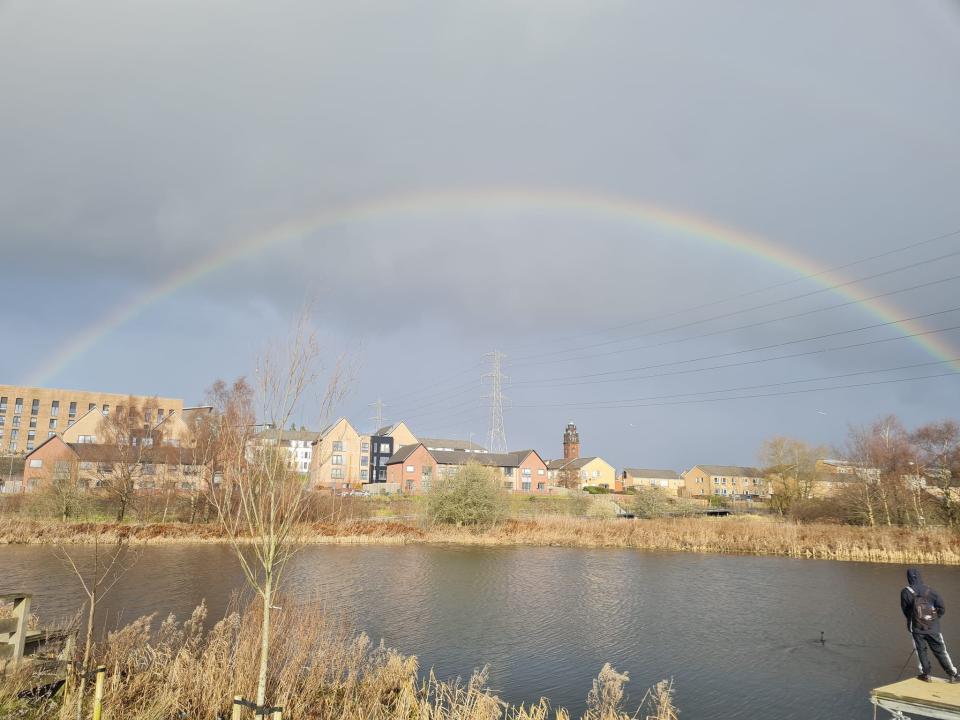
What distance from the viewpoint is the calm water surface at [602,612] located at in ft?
52.1

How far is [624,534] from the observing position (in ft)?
159

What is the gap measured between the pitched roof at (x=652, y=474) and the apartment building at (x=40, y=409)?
101343mm

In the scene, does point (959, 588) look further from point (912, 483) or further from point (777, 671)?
point (912, 483)

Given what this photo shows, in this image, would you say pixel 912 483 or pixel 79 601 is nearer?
pixel 79 601

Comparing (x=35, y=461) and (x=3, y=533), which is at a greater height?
(x=35, y=461)

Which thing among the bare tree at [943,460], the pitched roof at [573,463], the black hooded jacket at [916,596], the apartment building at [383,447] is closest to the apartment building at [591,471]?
the pitched roof at [573,463]

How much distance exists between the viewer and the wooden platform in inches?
408

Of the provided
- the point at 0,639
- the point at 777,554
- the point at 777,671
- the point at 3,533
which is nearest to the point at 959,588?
the point at 777,554

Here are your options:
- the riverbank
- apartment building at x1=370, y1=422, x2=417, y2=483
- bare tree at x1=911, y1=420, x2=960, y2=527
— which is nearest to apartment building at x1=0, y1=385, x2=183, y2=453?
apartment building at x1=370, y1=422, x2=417, y2=483

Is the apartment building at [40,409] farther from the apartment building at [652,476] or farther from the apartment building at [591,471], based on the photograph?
the apartment building at [652,476]

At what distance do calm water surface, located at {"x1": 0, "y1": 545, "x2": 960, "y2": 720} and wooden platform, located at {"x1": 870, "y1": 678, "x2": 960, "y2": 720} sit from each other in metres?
2.77

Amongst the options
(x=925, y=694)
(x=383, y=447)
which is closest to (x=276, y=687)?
(x=925, y=694)

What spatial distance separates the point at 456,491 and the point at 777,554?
24709 millimetres

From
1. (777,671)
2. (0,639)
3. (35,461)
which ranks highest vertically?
(35,461)
